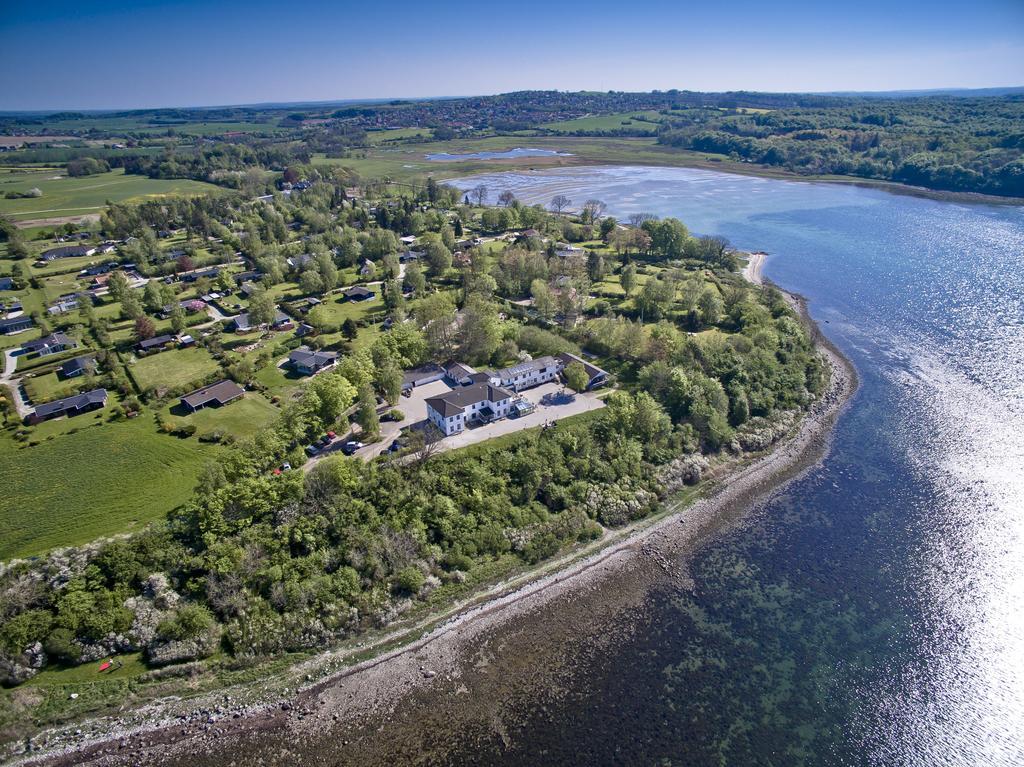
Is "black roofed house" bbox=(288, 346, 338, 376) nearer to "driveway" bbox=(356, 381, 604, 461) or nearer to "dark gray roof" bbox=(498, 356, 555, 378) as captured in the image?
"driveway" bbox=(356, 381, 604, 461)

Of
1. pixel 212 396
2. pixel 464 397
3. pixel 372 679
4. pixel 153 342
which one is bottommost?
pixel 372 679

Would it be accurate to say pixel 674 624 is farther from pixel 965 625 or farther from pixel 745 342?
pixel 745 342

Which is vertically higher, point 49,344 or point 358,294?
point 358,294

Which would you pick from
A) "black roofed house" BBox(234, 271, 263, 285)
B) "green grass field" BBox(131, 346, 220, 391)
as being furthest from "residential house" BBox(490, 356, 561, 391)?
"black roofed house" BBox(234, 271, 263, 285)

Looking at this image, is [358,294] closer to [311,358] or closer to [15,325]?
[311,358]

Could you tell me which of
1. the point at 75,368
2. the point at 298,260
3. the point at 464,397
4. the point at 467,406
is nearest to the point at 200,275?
the point at 298,260

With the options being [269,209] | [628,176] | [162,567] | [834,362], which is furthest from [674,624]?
[628,176]
